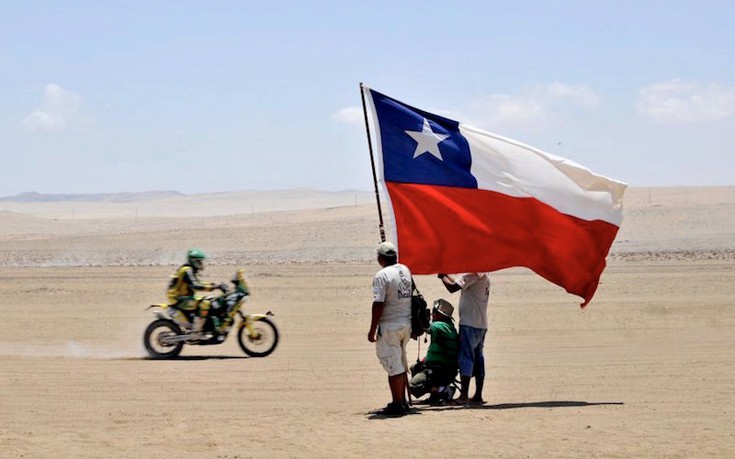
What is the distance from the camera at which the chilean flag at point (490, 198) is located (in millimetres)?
12188

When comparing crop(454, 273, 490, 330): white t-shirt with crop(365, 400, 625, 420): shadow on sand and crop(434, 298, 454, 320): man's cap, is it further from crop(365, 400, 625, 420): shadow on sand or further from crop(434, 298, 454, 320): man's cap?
crop(365, 400, 625, 420): shadow on sand

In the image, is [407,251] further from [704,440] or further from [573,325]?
[573,325]

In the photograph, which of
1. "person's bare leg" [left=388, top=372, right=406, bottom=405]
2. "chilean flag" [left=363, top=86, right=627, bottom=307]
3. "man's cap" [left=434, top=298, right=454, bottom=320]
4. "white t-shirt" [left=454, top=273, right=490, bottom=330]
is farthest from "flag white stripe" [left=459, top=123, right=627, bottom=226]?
"person's bare leg" [left=388, top=372, right=406, bottom=405]

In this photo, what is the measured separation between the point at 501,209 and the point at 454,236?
1.82ft

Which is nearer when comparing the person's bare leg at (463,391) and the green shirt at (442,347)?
the person's bare leg at (463,391)

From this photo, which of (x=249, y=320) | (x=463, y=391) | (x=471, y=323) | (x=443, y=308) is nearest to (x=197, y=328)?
(x=249, y=320)

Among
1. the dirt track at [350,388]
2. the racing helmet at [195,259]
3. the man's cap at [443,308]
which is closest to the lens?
the dirt track at [350,388]

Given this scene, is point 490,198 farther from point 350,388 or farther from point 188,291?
point 188,291

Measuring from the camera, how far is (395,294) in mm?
11109

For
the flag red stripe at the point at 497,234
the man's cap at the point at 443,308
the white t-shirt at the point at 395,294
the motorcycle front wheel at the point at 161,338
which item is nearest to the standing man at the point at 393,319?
the white t-shirt at the point at 395,294

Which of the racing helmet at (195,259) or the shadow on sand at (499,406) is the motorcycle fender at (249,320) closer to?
the racing helmet at (195,259)

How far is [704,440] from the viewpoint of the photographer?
1005 cm

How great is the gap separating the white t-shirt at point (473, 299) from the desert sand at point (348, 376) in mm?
866

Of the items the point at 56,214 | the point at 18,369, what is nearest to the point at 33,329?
the point at 18,369
